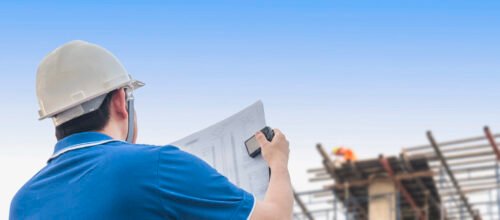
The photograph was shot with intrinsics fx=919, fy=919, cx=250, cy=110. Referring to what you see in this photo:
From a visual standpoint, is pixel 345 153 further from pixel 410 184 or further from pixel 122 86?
pixel 122 86

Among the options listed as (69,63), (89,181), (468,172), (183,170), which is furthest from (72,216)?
(468,172)

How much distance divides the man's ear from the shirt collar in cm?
9

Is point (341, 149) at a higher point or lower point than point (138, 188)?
higher

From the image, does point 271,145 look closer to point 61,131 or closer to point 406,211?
point 61,131

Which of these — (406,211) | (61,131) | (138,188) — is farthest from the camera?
(406,211)

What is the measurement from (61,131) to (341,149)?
2065cm

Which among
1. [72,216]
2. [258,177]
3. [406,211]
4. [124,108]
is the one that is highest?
[406,211]

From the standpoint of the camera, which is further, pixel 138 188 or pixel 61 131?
pixel 61 131

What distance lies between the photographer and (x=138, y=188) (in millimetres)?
2059

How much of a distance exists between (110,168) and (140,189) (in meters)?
0.09

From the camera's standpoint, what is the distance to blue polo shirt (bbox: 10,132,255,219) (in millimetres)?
2059

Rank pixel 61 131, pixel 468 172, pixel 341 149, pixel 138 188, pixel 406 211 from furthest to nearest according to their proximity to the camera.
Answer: pixel 406 211
pixel 341 149
pixel 468 172
pixel 61 131
pixel 138 188

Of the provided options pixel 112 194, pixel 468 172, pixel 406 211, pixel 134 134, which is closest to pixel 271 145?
pixel 134 134

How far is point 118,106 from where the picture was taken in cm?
236
